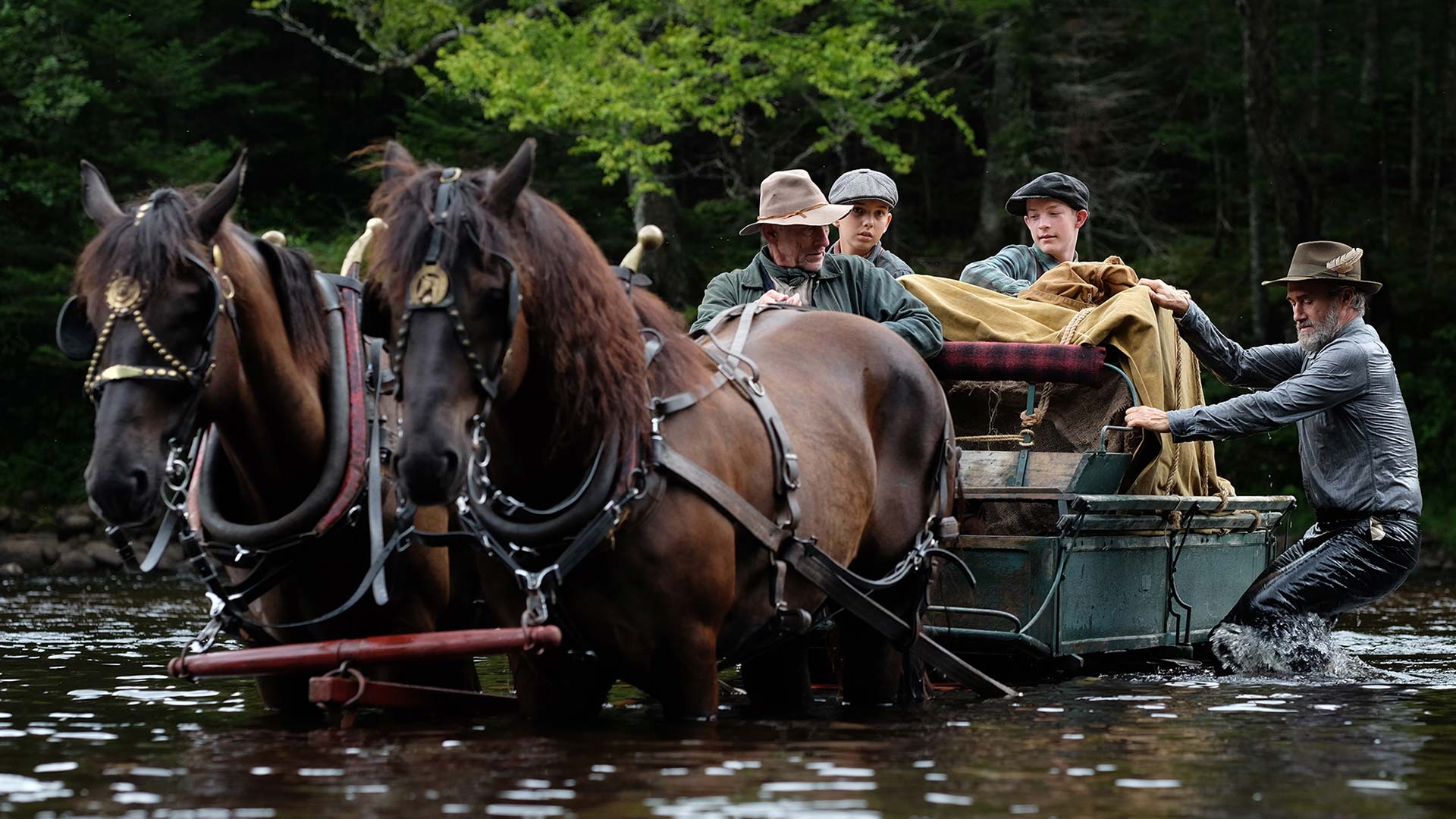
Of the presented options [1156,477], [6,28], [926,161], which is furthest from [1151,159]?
[1156,477]

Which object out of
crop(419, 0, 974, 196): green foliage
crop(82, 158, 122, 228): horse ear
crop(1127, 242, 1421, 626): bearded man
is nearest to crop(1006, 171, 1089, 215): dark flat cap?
crop(1127, 242, 1421, 626): bearded man

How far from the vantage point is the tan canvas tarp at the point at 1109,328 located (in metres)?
7.20

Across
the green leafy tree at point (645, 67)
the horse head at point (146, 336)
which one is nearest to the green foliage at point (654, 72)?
the green leafy tree at point (645, 67)

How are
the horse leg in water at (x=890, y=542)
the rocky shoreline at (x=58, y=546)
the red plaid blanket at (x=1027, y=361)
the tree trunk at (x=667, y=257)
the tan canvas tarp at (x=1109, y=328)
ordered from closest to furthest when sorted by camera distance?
1. the horse leg in water at (x=890, y=542)
2. the red plaid blanket at (x=1027, y=361)
3. the tan canvas tarp at (x=1109, y=328)
4. the rocky shoreline at (x=58, y=546)
5. the tree trunk at (x=667, y=257)

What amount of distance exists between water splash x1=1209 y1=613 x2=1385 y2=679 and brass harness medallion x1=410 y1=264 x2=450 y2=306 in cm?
428

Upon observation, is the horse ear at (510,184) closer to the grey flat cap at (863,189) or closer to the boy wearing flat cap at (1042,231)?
the grey flat cap at (863,189)

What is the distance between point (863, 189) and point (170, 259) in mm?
3841

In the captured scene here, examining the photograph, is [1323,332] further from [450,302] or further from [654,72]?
[654,72]

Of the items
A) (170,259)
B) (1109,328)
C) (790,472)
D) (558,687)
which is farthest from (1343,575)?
(170,259)

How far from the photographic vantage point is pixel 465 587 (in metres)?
5.60

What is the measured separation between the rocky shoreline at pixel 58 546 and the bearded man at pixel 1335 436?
39.2ft

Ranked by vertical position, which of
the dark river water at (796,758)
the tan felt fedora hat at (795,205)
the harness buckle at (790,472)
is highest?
the tan felt fedora hat at (795,205)

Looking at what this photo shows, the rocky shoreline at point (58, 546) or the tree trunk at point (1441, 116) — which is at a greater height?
the tree trunk at point (1441, 116)

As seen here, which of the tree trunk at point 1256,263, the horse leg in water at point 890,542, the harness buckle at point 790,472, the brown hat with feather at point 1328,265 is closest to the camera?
the harness buckle at point 790,472
